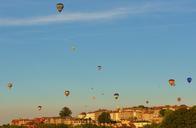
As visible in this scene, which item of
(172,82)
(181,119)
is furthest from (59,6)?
(181,119)

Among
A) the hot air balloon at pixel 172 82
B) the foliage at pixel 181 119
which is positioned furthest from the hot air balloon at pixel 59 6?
the foliage at pixel 181 119

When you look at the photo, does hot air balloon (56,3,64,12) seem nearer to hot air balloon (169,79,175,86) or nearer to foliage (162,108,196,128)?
hot air balloon (169,79,175,86)

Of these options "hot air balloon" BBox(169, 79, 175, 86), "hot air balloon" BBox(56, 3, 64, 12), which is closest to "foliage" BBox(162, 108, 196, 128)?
"hot air balloon" BBox(169, 79, 175, 86)

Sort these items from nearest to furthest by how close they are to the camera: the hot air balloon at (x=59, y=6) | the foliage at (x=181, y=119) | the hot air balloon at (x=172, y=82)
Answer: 1. the hot air balloon at (x=59, y=6)
2. the hot air balloon at (x=172, y=82)
3. the foliage at (x=181, y=119)

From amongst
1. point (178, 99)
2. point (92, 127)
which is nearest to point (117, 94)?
point (178, 99)

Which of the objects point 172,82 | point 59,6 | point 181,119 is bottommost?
point 181,119

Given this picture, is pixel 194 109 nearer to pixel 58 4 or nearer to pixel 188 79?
pixel 188 79

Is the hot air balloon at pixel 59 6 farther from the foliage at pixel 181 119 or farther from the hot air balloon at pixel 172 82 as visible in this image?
the foliage at pixel 181 119

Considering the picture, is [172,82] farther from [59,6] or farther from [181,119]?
[59,6]

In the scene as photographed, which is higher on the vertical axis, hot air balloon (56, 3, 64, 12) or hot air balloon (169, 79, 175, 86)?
hot air balloon (56, 3, 64, 12)

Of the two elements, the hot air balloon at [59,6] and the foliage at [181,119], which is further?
the foliage at [181,119]

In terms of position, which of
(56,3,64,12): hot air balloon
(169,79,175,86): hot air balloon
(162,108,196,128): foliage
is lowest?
(162,108,196,128): foliage

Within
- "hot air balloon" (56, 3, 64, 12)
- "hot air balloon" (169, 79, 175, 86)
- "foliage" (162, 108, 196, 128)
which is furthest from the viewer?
"foliage" (162, 108, 196, 128)

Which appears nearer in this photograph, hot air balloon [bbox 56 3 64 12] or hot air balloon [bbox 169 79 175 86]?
hot air balloon [bbox 56 3 64 12]
